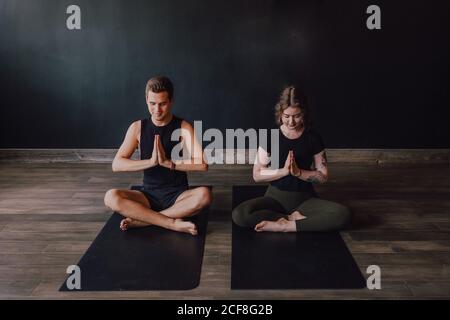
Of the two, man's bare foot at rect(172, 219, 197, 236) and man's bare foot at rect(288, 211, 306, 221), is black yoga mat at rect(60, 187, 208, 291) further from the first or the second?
man's bare foot at rect(288, 211, 306, 221)

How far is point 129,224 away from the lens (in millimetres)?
3459

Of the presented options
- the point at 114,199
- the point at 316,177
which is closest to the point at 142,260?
the point at 114,199

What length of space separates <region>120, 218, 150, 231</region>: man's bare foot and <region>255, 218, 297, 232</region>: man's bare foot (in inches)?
26.9

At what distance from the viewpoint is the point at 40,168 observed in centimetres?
Result: 519

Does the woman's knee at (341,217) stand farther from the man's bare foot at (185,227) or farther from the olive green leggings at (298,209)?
the man's bare foot at (185,227)

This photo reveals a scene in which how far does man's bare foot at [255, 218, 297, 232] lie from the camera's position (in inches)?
133

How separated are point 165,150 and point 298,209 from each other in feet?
2.84

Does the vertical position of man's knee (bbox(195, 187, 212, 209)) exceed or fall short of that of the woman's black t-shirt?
it falls short

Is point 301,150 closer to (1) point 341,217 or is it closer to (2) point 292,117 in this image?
(2) point 292,117

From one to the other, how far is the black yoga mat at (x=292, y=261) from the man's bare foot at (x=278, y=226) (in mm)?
29

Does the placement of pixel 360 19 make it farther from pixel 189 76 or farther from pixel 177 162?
pixel 177 162

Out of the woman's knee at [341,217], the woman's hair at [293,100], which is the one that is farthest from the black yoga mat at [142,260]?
the woman's hair at [293,100]

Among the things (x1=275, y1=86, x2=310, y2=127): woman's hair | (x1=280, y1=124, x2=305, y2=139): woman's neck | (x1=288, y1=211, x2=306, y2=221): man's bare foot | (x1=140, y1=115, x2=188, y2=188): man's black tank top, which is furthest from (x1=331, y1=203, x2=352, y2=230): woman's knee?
(x1=140, y1=115, x2=188, y2=188): man's black tank top
